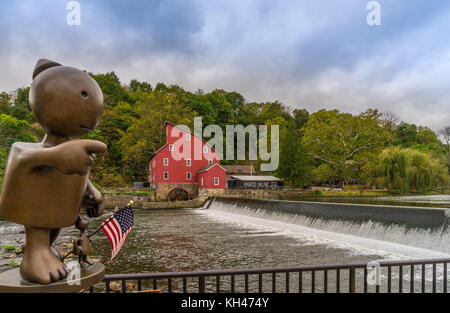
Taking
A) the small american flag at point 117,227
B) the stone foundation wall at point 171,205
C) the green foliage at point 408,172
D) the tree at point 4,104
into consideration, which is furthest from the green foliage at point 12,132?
the green foliage at point 408,172

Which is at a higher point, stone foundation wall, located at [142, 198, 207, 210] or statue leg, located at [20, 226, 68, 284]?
statue leg, located at [20, 226, 68, 284]

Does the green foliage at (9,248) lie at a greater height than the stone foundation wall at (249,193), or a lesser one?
lesser

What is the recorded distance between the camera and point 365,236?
524 inches

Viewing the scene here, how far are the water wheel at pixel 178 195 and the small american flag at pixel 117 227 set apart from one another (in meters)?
33.7

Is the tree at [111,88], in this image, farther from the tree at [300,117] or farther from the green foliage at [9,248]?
the green foliage at [9,248]

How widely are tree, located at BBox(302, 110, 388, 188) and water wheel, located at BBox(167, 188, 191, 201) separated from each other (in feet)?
66.3

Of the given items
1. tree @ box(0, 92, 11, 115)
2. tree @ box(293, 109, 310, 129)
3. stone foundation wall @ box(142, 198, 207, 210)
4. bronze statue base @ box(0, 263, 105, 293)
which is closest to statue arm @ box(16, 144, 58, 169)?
bronze statue base @ box(0, 263, 105, 293)

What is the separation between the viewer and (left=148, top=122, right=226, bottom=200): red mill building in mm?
38094

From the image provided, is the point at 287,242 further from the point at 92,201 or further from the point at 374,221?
the point at 92,201

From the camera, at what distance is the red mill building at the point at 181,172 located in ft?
125

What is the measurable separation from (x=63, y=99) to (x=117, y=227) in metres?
2.40

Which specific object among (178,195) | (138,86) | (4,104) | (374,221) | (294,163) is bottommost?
(178,195)

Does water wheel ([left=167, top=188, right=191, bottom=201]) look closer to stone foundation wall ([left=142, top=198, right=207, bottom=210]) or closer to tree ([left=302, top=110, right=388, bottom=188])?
stone foundation wall ([left=142, top=198, right=207, bottom=210])

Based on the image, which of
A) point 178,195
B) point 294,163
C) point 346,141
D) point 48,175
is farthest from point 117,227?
point 346,141
